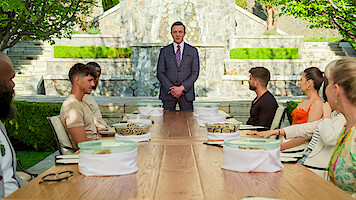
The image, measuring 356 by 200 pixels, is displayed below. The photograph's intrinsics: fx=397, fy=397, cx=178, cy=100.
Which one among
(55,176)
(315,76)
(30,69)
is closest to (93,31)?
(30,69)

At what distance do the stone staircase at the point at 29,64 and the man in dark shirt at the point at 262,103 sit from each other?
1193 cm

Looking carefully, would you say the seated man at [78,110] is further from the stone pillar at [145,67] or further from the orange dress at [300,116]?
the stone pillar at [145,67]

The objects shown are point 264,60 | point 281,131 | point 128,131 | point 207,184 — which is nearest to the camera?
point 207,184

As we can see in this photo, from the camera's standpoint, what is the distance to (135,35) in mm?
19594

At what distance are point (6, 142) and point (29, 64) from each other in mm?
17142

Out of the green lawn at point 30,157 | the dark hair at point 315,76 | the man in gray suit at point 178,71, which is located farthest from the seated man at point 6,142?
the green lawn at point 30,157

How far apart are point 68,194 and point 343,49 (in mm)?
22272

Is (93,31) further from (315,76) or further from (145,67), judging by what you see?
(315,76)

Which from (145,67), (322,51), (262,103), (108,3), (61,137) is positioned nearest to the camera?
(61,137)

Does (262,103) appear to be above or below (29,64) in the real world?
below

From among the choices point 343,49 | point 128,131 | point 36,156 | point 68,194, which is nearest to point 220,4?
point 343,49

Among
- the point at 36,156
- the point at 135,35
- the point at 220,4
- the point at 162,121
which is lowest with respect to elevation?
the point at 36,156

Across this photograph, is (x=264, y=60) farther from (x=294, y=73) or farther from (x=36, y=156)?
(x=36, y=156)

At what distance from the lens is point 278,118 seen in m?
4.75
